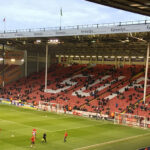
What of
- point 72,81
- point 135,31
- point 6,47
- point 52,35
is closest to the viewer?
point 135,31

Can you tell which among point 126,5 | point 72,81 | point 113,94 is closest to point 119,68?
point 72,81

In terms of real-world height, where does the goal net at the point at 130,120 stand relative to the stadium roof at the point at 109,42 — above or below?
below

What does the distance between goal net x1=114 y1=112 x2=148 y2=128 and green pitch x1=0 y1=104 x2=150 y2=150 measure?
1.47m

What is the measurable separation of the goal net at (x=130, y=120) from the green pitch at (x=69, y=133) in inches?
57.9

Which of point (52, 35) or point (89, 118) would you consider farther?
point (52, 35)

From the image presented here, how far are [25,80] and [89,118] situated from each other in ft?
104

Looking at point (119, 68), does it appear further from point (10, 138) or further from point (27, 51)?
point (10, 138)

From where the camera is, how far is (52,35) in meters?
48.6

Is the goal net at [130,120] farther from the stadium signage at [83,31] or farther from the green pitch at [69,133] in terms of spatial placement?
the stadium signage at [83,31]

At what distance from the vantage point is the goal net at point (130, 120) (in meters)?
37.6

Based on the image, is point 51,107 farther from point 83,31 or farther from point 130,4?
point 130,4

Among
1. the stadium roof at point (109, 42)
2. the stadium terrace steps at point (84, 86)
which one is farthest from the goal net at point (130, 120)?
the stadium roof at point (109, 42)

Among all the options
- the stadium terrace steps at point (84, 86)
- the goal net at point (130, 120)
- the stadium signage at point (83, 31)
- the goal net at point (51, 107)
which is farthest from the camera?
the goal net at point (51, 107)

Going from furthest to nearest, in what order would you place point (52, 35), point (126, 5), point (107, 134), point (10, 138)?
1. point (52, 35)
2. point (107, 134)
3. point (10, 138)
4. point (126, 5)
